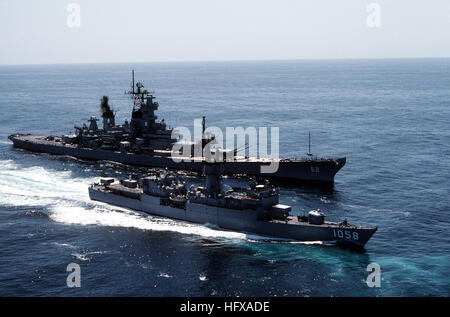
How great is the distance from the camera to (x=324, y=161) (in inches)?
2741

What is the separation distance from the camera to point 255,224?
47469 mm

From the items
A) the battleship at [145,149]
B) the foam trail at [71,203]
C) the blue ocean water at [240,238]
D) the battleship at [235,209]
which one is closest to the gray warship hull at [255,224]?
the battleship at [235,209]

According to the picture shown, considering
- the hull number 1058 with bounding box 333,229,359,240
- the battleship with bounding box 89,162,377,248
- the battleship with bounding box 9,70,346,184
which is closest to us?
the hull number 1058 with bounding box 333,229,359,240

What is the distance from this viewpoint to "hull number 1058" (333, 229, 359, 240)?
44034 millimetres

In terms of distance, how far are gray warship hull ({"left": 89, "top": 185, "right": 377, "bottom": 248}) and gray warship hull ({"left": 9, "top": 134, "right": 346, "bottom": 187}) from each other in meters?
19.2

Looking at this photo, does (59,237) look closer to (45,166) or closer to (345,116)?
(45,166)

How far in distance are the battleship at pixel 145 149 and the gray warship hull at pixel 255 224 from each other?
1920 cm

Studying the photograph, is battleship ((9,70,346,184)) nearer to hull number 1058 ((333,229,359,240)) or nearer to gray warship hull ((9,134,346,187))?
gray warship hull ((9,134,346,187))

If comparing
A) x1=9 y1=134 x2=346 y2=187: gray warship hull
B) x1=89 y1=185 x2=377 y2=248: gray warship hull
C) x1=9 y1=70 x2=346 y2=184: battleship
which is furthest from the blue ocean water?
x1=9 y1=70 x2=346 y2=184: battleship

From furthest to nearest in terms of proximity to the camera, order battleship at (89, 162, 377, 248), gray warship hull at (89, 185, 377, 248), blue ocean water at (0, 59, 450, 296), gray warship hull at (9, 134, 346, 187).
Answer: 1. gray warship hull at (9, 134, 346, 187)
2. battleship at (89, 162, 377, 248)
3. gray warship hull at (89, 185, 377, 248)
4. blue ocean water at (0, 59, 450, 296)

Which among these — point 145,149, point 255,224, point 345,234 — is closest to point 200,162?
point 145,149

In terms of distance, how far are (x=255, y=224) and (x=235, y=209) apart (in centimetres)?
284

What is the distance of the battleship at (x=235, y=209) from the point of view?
45116mm

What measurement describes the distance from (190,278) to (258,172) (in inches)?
1513
